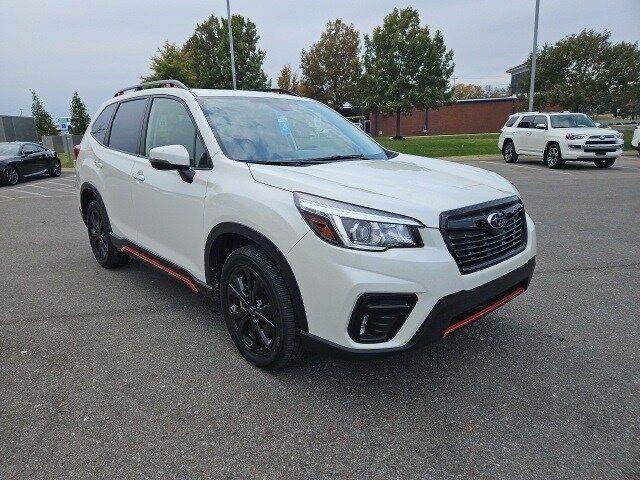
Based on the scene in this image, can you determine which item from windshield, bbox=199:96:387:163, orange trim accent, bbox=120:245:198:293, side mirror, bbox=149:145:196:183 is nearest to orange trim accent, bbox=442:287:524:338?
windshield, bbox=199:96:387:163

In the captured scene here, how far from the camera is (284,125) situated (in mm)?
3559

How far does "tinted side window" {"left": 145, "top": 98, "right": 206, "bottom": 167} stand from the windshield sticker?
0.62 m

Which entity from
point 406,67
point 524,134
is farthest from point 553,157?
point 406,67

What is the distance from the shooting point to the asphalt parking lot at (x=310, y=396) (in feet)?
7.30

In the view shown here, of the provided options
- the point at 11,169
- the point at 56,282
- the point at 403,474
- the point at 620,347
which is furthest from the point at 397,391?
the point at 11,169

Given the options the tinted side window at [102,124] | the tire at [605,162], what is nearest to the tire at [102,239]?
the tinted side window at [102,124]

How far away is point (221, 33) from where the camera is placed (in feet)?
135

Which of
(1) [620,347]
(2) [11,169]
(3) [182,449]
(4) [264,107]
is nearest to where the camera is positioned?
(3) [182,449]

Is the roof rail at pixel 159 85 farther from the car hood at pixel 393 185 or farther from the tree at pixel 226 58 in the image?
the tree at pixel 226 58

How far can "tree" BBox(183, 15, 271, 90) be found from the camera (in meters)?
38.2

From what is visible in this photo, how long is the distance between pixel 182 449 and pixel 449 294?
1542mm

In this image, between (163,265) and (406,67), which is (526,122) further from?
(406,67)

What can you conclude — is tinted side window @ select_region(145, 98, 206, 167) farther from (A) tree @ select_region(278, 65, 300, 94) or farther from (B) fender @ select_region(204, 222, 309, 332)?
(A) tree @ select_region(278, 65, 300, 94)

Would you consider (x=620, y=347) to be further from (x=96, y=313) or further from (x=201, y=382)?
Result: (x=96, y=313)
